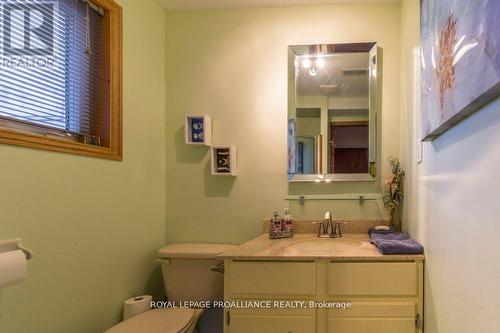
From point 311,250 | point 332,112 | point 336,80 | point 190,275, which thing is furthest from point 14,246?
point 336,80

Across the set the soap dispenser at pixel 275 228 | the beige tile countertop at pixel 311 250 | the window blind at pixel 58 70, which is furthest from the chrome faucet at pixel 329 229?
the window blind at pixel 58 70

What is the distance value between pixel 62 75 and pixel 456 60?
1.56m

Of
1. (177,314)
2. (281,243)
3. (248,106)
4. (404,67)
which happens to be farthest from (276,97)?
(177,314)

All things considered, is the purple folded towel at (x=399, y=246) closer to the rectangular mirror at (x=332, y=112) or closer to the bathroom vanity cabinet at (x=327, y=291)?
the bathroom vanity cabinet at (x=327, y=291)

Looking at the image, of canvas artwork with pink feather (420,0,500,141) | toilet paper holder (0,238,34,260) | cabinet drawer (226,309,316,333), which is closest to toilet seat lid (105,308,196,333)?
cabinet drawer (226,309,316,333)

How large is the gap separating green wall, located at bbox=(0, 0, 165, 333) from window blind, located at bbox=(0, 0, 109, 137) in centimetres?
16

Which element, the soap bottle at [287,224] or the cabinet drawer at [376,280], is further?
the soap bottle at [287,224]

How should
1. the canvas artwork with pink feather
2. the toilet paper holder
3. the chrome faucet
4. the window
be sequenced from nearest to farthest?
the canvas artwork with pink feather, the toilet paper holder, the window, the chrome faucet

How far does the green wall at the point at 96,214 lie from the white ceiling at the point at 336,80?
0.97 metres

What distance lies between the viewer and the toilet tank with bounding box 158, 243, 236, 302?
196cm

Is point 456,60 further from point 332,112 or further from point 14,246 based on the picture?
point 14,246

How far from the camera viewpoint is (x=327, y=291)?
61.2 inches

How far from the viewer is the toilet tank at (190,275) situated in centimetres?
196

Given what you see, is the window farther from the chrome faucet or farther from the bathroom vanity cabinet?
the chrome faucet
